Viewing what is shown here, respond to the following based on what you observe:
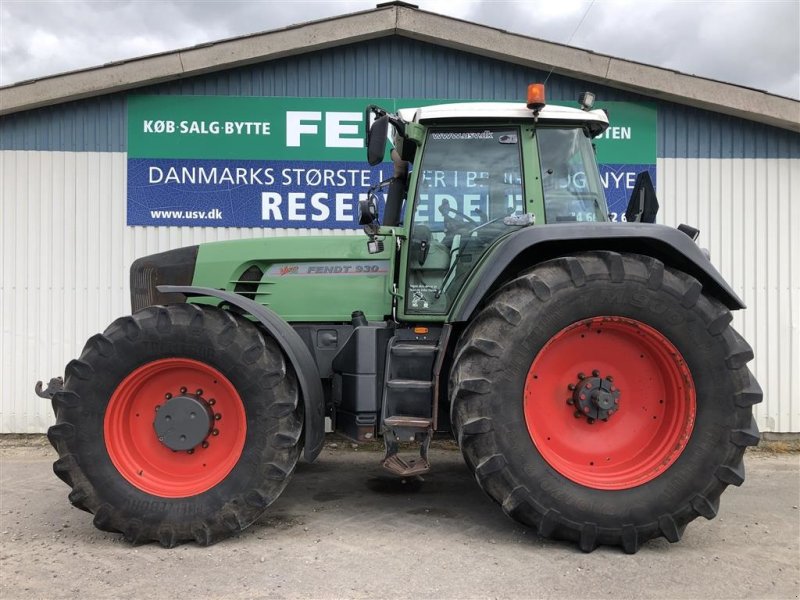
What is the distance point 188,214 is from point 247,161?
0.85m

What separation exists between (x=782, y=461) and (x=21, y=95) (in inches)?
331

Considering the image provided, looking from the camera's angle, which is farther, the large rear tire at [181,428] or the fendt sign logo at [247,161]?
the fendt sign logo at [247,161]

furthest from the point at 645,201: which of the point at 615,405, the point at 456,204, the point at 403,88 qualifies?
the point at 403,88

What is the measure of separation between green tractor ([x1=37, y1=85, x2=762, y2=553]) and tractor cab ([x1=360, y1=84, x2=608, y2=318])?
13 millimetres

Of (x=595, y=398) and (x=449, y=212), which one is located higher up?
(x=449, y=212)

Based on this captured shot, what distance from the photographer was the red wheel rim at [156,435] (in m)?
3.40

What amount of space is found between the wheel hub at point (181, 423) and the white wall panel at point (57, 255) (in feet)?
10.4

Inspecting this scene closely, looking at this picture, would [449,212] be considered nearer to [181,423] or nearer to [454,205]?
[454,205]

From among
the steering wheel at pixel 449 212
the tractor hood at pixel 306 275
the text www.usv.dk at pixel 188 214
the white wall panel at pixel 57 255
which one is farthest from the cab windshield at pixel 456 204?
the text www.usv.dk at pixel 188 214

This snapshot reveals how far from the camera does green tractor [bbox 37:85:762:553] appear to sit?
3.22 metres

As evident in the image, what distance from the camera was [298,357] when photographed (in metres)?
3.52

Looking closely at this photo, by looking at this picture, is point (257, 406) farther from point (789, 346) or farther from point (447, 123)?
point (789, 346)

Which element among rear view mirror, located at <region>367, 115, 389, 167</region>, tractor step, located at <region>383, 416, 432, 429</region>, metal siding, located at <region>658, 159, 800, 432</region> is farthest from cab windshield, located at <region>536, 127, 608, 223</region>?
metal siding, located at <region>658, 159, 800, 432</region>

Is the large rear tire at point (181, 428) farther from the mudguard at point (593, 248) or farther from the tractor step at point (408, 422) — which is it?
the mudguard at point (593, 248)
